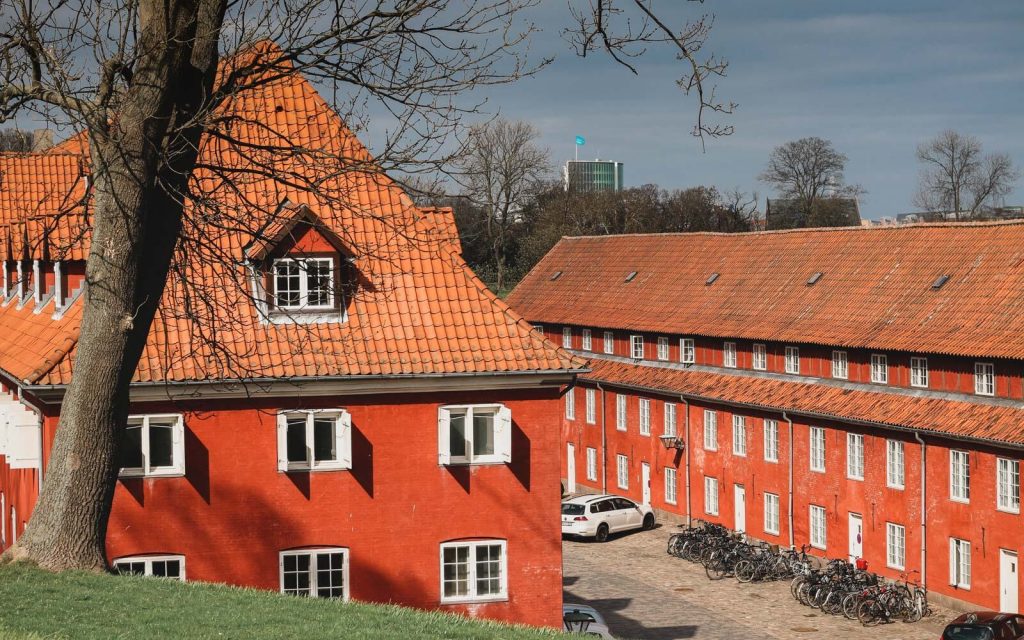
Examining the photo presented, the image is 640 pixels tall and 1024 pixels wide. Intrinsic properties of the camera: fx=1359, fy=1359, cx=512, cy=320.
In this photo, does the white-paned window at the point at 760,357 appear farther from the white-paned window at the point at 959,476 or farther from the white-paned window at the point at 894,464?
the white-paned window at the point at 959,476

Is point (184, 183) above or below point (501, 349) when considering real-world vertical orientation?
above

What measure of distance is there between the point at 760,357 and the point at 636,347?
318 inches

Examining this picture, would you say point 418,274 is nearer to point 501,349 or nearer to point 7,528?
point 501,349

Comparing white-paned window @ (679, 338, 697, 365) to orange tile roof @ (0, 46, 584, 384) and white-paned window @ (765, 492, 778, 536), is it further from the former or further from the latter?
orange tile roof @ (0, 46, 584, 384)

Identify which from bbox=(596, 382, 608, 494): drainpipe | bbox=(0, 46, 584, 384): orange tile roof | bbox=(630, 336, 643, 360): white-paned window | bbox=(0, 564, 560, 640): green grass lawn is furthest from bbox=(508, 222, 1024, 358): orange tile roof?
bbox=(0, 564, 560, 640): green grass lawn

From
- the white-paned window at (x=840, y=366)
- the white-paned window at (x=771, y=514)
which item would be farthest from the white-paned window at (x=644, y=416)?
the white-paned window at (x=840, y=366)

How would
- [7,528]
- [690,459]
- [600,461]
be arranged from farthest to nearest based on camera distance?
1. [600,461]
2. [690,459]
3. [7,528]

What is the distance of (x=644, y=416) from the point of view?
5003cm

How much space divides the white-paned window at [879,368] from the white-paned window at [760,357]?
18.8 feet

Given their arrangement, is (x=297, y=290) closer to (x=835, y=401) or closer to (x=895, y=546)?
(x=895, y=546)

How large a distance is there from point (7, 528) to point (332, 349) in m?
7.85

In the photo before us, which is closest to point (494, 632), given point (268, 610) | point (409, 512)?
point (268, 610)

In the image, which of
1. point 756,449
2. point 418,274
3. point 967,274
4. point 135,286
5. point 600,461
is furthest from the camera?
point 600,461

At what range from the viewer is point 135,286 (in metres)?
11.5
